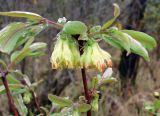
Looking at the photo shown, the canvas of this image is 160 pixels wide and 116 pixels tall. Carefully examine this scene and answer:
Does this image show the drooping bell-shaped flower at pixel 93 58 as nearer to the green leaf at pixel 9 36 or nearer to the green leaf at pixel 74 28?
the green leaf at pixel 74 28

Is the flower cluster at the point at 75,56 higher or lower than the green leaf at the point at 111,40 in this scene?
lower

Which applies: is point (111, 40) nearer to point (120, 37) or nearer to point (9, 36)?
point (120, 37)

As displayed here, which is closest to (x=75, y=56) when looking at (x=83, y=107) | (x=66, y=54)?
(x=66, y=54)

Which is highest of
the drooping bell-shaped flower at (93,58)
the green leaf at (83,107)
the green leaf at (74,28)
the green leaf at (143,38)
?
the green leaf at (74,28)

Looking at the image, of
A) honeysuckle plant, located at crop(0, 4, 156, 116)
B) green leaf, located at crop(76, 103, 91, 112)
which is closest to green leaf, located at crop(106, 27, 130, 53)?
honeysuckle plant, located at crop(0, 4, 156, 116)

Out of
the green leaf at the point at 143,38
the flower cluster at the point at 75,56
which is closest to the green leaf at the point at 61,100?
the flower cluster at the point at 75,56

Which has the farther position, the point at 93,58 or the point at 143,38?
the point at 143,38

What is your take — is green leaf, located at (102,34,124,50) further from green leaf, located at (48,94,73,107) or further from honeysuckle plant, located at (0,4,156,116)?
green leaf, located at (48,94,73,107)
